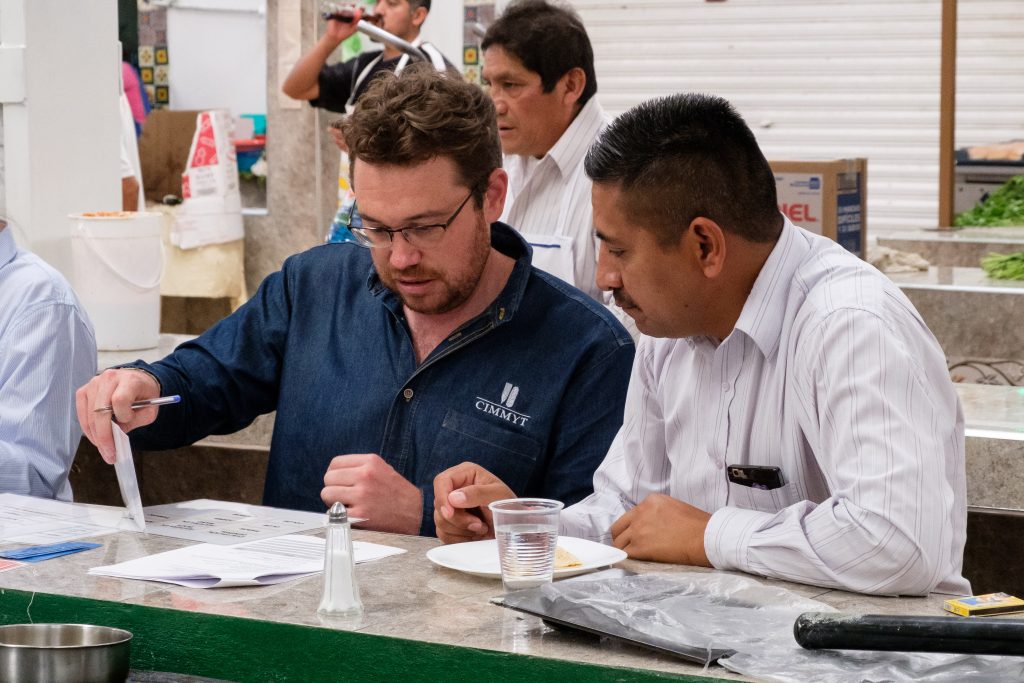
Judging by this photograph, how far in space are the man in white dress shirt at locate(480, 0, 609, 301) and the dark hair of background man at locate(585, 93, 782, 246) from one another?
1.87m

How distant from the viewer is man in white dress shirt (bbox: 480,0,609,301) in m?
4.49

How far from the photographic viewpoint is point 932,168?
9688 millimetres

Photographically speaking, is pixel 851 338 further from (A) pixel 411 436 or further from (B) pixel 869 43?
(B) pixel 869 43

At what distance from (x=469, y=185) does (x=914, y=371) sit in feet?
3.51

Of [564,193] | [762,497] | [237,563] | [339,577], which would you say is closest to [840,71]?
[564,193]

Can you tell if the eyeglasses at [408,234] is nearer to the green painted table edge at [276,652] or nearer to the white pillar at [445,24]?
the green painted table edge at [276,652]

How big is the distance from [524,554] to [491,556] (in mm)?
202

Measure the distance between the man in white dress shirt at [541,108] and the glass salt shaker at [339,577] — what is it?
2498mm

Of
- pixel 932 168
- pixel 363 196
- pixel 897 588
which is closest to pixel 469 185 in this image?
pixel 363 196

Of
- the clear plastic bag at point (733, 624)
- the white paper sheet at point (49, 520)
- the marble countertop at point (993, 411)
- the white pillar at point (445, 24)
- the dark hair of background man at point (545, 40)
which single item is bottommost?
the marble countertop at point (993, 411)

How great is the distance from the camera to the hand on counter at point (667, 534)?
230cm

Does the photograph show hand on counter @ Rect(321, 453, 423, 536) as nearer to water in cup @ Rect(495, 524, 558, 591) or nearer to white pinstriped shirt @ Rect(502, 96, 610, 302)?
water in cup @ Rect(495, 524, 558, 591)

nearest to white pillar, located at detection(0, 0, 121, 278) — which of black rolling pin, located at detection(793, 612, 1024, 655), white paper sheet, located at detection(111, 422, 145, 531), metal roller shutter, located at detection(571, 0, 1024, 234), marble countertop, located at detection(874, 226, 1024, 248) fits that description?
white paper sheet, located at detection(111, 422, 145, 531)

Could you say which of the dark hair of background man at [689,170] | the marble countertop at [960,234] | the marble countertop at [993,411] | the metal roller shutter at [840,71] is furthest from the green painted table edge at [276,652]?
the metal roller shutter at [840,71]
